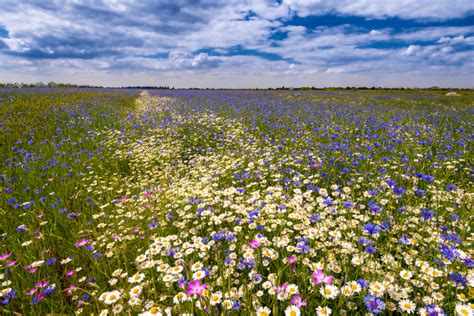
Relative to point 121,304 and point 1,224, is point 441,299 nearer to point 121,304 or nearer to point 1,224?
point 121,304

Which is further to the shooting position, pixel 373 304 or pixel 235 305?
pixel 235 305

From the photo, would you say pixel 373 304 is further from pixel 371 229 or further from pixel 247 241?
pixel 247 241

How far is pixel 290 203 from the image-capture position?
2764 mm

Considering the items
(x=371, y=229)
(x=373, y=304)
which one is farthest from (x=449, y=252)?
(x=373, y=304)

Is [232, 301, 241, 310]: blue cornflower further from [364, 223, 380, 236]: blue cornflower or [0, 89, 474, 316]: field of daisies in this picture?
[364, 223, 380, 236]: blue cornflower

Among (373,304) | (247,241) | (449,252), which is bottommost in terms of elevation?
(247,241)

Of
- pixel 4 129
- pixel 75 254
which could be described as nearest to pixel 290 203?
pixel 75 254

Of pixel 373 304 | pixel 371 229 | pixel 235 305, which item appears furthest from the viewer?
pixel 371 229

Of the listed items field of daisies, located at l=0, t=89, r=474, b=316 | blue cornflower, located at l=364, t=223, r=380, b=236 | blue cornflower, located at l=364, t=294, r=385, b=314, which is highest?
blue cornflower, located at l=364, t=223, r=380, b=236

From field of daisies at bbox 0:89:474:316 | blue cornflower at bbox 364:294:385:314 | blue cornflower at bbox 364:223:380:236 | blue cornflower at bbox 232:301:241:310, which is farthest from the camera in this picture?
blue cornflower at bbox 364:223:380:236

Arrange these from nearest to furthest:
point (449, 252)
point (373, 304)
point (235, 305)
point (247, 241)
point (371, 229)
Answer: point (373, 304), point (235, 305), point (449, 252), point (371, 229), point (247, 241)

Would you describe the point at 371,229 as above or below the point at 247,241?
above

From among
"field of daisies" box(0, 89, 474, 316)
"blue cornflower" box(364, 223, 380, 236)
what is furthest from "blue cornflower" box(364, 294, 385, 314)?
"blue cornflower" box(364, 223, 380, 236)

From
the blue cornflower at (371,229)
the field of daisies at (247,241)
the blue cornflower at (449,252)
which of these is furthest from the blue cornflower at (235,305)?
the blue cornflower at (449,252)
